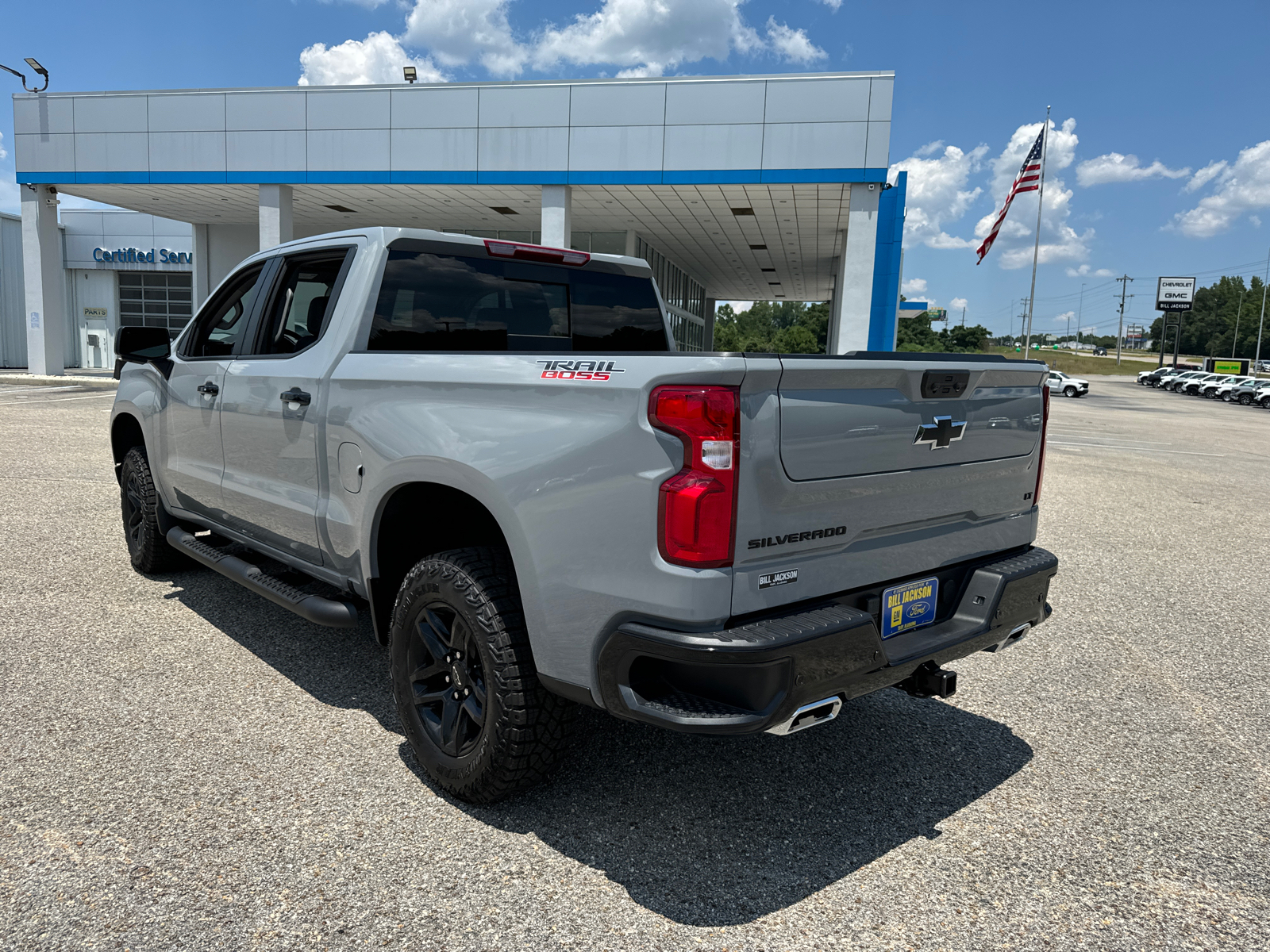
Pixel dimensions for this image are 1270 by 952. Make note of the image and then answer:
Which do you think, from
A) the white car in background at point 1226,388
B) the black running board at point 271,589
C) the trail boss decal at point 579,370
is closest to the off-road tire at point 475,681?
the black running board at point 271,589

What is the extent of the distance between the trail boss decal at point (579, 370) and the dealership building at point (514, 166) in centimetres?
1865

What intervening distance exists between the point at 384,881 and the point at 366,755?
86 cm

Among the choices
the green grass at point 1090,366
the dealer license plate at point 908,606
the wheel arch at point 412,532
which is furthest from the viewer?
the green grass at point 1090,366

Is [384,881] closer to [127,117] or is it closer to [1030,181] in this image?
[127,117]

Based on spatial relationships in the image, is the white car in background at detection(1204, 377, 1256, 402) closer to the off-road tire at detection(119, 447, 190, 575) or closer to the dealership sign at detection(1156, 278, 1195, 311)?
the dealership sign at detection(1156, 278, 1195, 311)

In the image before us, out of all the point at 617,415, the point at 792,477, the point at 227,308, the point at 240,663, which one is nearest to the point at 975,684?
the point at 792,477

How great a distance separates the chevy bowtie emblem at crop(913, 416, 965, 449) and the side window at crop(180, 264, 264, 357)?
3310mm

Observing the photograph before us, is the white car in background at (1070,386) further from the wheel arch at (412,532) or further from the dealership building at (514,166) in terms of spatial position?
the wheel arch at (412,532)

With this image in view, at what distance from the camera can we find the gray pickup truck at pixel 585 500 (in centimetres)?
236

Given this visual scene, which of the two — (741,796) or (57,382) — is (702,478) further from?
(57,382)

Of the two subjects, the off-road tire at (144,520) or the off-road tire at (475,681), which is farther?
the off-road tire at (144,520)

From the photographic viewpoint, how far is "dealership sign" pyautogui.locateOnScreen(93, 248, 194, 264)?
36156 mm

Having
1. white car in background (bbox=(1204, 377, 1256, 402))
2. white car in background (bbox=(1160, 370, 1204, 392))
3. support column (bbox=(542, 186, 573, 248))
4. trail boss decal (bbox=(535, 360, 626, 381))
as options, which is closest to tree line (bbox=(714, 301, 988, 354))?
white car in background (bbox=(1160, 370, 1204, 392))

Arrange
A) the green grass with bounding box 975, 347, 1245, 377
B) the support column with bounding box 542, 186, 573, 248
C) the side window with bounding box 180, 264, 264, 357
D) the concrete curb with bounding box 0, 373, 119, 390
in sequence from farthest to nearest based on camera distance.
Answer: the green grass with bounding box 975, 347, 1245, 377
the concrete curb with bounding box 0, 373, 119, 390
the support column with bounding box 542, 186, 573, 248
the side window with bounding box 180, 264, 264, 357
